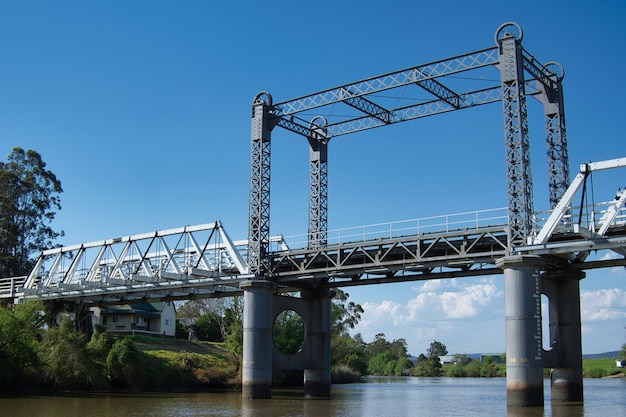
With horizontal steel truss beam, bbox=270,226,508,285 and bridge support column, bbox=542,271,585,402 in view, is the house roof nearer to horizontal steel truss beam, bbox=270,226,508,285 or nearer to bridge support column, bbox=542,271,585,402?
horizontal steel truss beam, bbox=270,226,508,285

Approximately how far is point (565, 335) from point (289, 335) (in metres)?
38.2

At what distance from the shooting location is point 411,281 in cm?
4947

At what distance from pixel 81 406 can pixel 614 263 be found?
32.0m

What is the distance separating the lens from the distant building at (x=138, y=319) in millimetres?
88250

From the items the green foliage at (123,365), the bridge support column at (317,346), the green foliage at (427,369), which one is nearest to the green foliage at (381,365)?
the green foliage at (427,369)

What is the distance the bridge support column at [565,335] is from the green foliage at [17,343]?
36.3 metres

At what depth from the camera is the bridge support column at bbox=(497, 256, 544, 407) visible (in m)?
Result: 38.4

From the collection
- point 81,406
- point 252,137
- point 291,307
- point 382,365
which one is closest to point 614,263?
point 291,307

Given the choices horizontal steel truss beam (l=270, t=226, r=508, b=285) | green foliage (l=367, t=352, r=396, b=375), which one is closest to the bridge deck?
horizontal steel truss beam (l=270, t=226, r=508, b=285)

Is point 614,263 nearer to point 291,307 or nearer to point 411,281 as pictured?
point 411,281

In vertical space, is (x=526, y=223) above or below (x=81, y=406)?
above

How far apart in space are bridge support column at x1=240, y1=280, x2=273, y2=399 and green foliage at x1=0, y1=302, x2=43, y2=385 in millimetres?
17068

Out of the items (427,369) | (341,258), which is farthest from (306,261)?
(427,369)

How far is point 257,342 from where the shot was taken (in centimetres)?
4950
